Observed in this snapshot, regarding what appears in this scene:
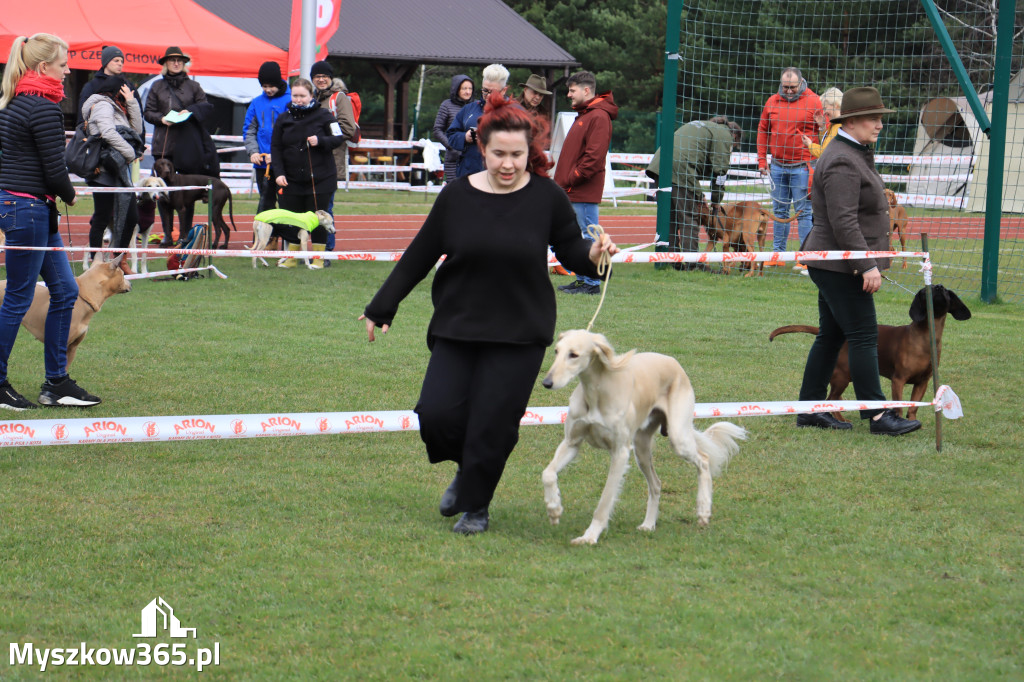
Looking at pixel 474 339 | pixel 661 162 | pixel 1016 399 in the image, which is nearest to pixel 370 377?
pixel 474 339

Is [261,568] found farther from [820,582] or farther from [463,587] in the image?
[820,582]

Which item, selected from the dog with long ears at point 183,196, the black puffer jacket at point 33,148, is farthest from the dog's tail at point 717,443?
the dog with long ears at point 183,196

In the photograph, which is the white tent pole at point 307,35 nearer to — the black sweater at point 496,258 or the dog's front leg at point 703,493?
the black sweater at point 496,258

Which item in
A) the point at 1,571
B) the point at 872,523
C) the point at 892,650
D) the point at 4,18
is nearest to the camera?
the point at 892,650

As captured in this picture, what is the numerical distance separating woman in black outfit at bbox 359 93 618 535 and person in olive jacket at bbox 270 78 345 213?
770 centimetres

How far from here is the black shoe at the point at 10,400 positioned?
6441 mm

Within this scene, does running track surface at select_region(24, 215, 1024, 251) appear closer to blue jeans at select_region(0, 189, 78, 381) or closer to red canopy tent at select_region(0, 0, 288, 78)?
red canopy tent at select_region(0, 0, 288, 78)

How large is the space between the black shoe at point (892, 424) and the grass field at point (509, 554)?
12cm

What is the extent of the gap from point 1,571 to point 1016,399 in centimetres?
606

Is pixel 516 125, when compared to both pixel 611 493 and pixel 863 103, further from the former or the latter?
pixel 863 103

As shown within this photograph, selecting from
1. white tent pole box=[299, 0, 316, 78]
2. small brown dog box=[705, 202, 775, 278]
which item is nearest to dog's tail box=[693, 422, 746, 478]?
small brown dog box=[705, 202, 775, 278]

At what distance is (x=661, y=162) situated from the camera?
1344 centimetres

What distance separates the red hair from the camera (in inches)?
169

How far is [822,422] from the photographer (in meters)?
6.52
